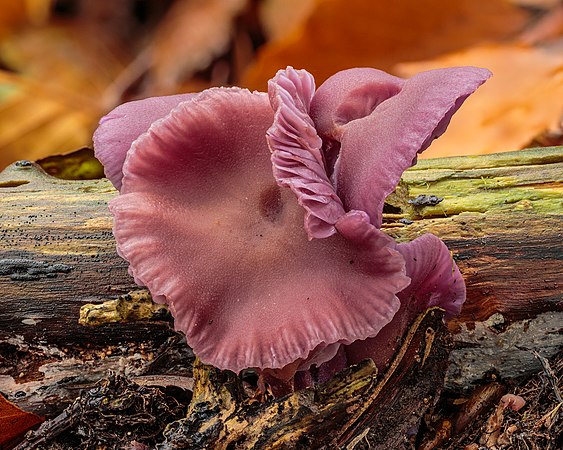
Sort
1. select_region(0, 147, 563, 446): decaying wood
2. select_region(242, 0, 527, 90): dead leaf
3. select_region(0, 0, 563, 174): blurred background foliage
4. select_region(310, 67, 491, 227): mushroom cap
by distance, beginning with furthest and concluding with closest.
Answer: select_region(242, 0, 527, 90): dead leaf
select_region(0, 0, 563, 174): blurred background foliage
select_region(0, 147, 563, 446): decaying wood
select_region(310, 67, 491, 227): mushroom cap

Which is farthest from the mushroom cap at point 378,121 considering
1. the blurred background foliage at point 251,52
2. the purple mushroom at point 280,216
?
the blurred background foliage at point 251,52

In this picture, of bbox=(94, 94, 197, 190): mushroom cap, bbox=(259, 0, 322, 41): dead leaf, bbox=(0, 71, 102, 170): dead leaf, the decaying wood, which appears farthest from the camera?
bbox=(259, 0, 322, 41): dead leaf

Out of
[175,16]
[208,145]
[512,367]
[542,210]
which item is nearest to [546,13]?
[175,16]

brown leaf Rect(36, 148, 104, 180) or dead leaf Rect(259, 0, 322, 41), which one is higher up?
brown leaf Rect(36, 148, 104, 180)

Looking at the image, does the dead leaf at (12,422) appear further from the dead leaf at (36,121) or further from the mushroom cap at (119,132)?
the dead leaf at (36,121)

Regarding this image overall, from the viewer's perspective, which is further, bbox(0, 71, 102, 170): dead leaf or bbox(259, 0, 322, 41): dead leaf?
bbox(259, 0, 322, 41): dead leaf

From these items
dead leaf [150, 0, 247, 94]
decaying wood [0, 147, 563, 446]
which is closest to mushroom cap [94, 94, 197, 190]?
decaying wood [0, 147, 563, 446]

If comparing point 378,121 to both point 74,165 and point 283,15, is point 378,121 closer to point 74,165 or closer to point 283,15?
point 74,165

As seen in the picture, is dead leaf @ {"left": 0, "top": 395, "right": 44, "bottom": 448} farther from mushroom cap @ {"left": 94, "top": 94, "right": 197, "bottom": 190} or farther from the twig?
the twig
